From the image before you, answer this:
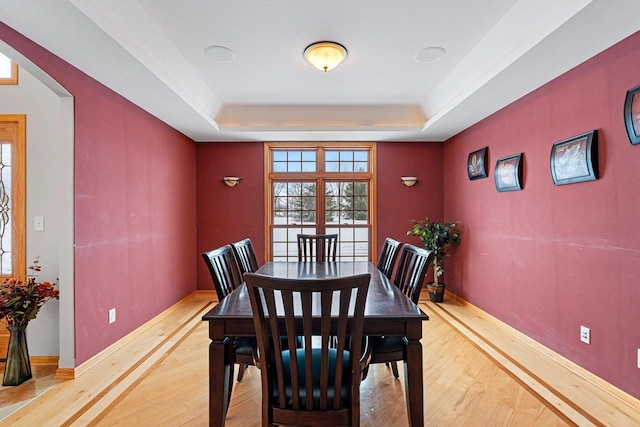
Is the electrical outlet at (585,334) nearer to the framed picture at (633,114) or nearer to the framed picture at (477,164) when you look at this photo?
the framed picture at (633,114)

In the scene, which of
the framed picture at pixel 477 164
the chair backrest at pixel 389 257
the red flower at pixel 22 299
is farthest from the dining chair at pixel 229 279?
the framed picture at pixel 477 164

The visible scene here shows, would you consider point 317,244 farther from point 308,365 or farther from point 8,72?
point 8,72

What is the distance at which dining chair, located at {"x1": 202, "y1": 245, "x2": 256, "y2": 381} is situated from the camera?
6.09 feet

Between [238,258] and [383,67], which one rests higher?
[383,67]

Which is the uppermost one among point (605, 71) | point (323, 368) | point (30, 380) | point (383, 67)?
point (383, 67)

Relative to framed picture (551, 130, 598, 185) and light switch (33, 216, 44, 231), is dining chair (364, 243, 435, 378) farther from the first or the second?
light switch (33, 216, 44, 231)

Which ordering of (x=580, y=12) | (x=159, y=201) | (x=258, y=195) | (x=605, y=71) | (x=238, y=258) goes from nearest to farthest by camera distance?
(x=580, y=12) → (x=605, y=71) → (x=238, y=258) → (x=159, y=201) → (x=258, y=195)

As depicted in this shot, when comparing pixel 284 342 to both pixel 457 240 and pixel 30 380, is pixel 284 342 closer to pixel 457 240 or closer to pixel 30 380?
pixel 30 380

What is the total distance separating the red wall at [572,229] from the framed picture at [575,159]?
1.8 inches

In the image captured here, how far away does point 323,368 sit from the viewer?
135 centimetres

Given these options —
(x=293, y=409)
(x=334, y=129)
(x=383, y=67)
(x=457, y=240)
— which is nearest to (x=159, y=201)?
(x=334, y=129)

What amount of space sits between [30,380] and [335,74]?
3.68 meters

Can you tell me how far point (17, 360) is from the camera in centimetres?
240

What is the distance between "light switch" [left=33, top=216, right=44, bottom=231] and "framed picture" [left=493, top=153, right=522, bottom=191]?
14.2 feet
